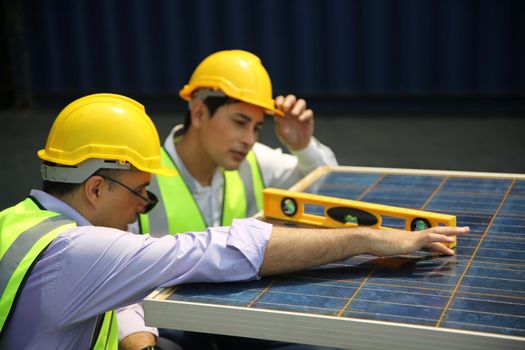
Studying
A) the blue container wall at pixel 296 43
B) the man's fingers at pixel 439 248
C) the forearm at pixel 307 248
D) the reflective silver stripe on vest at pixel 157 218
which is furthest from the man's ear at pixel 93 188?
the blue container wall at pixel 296 43

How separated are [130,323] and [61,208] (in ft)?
2.48

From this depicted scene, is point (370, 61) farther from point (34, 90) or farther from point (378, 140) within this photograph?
point (34, 90)

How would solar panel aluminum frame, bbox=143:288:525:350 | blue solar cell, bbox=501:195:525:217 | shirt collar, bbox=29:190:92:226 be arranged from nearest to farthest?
solar panel aluminum frame, bbox=143:288:525:350 < shirt collar, bbox=29:190:92:226 < blue solar cell, bbox=501:195:525:217

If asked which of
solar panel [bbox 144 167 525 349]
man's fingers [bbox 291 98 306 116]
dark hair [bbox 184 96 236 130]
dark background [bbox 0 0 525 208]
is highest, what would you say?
dark hair [bbox 184 96 236 130]

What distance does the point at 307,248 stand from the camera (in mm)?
2926

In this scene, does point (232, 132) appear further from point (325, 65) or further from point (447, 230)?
point (325, 65)

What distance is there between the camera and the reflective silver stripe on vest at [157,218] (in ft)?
13.6

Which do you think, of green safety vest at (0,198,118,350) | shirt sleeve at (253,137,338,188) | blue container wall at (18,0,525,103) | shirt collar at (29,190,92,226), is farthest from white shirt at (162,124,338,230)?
blue container wall at (18,0,525,103)

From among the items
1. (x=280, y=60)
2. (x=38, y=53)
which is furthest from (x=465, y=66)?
(x=38, y=53)

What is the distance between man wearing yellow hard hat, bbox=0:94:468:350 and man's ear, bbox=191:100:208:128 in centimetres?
114

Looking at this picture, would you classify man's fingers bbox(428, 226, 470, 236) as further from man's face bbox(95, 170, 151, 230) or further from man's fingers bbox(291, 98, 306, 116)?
man's fingers bbox(291, 98, 306, 116)

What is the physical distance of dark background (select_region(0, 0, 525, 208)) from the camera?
380 inches

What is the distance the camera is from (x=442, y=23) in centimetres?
996

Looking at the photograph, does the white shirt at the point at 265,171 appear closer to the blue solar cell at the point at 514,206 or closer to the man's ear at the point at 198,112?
the man's ear at the point at 198,112
